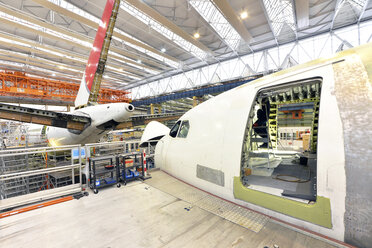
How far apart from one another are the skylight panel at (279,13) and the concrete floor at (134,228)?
1659 cm

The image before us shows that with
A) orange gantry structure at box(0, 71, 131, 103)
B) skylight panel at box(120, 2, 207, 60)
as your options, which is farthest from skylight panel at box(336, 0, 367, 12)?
orange gantry structure at box(0, 71, 131, 103)

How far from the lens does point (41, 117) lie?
7992 millimetres

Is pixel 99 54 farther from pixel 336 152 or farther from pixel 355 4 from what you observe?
pixel 355 4

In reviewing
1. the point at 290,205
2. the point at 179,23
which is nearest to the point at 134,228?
the point at 290,205

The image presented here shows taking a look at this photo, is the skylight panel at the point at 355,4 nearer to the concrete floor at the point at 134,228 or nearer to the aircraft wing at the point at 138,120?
the aircraft wing at the point at 138,120

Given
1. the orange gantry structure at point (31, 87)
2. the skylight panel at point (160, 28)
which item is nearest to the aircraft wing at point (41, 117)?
the skylight panel at point (160, 28)

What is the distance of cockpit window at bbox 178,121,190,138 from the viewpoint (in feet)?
17.6

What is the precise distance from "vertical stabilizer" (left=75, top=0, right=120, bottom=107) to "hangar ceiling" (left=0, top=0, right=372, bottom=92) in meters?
2.91

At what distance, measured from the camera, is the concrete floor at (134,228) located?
2693 mm

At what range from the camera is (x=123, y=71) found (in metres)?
28.4

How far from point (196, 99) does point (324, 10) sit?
651 inches

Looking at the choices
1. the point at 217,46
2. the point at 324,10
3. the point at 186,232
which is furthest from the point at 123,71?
the point at 186,232

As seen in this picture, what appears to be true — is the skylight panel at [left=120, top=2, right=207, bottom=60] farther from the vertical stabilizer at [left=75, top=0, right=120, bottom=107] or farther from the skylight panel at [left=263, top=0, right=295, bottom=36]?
the skylight panel at [left=263, top=0, right=295, bottom=36]

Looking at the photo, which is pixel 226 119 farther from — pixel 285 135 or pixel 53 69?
pixel 53 69
